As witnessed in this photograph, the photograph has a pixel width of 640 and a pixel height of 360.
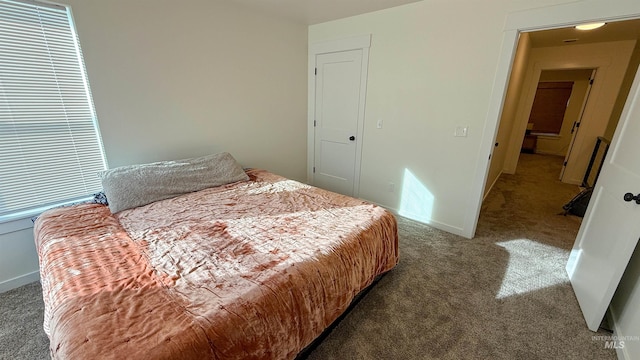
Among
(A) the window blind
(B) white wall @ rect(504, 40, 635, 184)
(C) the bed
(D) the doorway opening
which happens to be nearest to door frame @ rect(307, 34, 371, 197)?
(C) the bed

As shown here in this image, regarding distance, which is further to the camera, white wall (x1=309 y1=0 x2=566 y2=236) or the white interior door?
the white interior door

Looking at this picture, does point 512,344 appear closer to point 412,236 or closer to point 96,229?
point 412,236

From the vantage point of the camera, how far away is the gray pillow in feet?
6.31

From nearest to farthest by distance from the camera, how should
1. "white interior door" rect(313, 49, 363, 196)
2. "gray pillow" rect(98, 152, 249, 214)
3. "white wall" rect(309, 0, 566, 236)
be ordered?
"gray pillow" rect(98, 152, 249, 214)
"white wall" rect(309, 0, 566, 236)
"white interior door" rect(313, 49, 363, 196)

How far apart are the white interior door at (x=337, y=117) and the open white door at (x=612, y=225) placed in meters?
2.21

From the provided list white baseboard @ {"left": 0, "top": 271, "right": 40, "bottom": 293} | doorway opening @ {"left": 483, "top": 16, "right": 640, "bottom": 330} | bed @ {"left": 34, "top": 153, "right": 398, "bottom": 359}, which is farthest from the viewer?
doorway opening @ {"left": 483, "top": 16, "right": 640, "bottom": 330}

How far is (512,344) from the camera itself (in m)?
1.49

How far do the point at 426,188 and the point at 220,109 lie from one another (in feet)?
8.11

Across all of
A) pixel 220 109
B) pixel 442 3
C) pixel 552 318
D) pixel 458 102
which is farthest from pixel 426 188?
pixel 220 109

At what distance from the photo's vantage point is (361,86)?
3100mm

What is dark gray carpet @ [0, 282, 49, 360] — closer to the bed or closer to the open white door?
the bed

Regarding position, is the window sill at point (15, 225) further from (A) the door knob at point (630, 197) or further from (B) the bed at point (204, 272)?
(A) the door knob at point (630, 197)

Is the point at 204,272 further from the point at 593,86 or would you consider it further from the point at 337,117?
the point at 593,86

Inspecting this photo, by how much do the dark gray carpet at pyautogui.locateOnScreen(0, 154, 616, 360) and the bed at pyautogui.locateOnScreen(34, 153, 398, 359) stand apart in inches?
9.3
